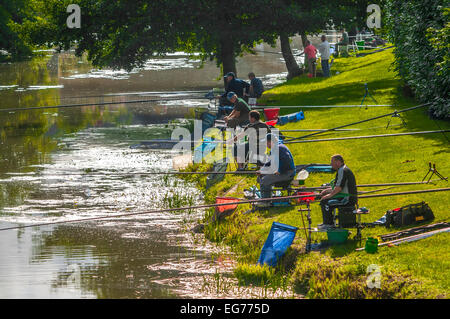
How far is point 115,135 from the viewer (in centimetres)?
3025

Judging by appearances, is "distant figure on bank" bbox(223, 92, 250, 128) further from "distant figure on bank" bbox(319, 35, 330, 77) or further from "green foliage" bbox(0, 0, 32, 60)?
"green foliage" bbox(0, 0, 32, 60)

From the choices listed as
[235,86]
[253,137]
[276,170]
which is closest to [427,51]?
[235,86]

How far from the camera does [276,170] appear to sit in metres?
15.6

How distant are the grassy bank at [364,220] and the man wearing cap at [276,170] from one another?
58 cm

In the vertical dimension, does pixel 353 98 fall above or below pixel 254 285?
above

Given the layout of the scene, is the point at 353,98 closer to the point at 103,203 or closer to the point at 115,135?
the point at 115,135

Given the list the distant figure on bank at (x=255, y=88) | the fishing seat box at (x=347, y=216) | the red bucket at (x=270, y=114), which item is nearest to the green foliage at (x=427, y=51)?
the red bucket at (x=270, y=114)

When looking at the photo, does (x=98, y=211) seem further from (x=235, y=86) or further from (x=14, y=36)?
(x=14, y=36)

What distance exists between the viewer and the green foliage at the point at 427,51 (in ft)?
64.2

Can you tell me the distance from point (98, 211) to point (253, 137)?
402 cm

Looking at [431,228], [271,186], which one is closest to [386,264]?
[431,228]

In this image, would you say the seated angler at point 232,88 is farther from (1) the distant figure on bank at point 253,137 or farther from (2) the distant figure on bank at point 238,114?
(1) the distant figure on bank at point 253,137

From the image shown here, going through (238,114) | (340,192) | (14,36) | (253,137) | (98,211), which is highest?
(14,36)

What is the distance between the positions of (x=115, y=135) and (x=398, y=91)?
10.9 meters
